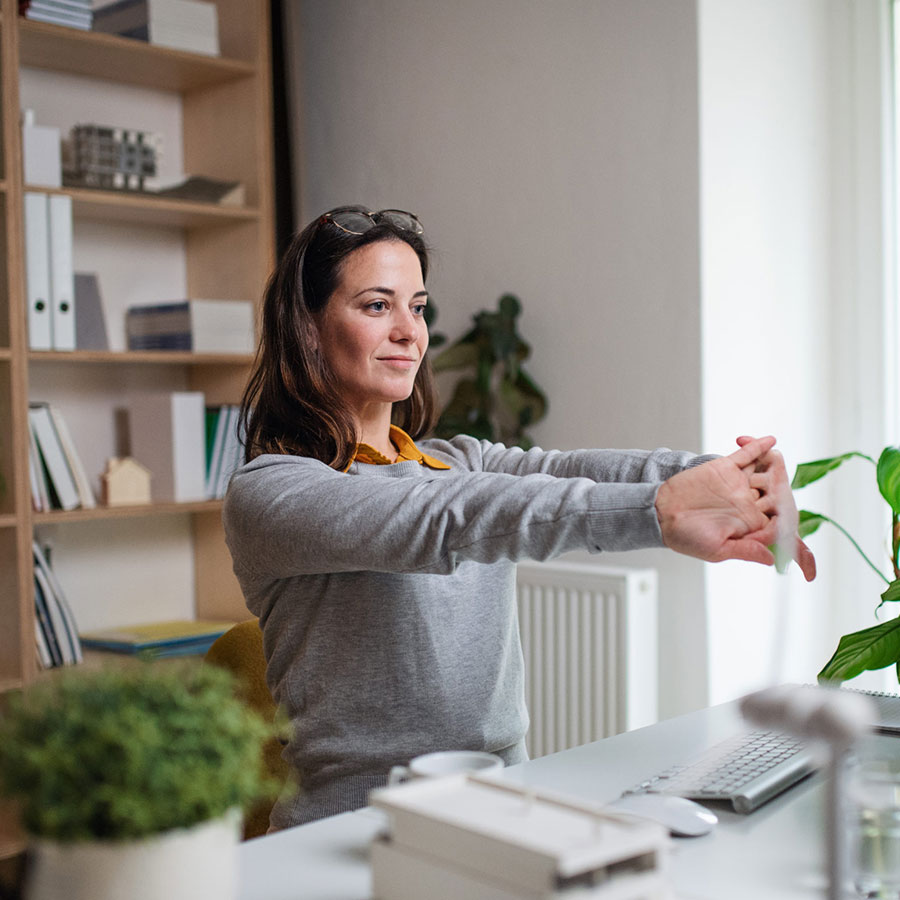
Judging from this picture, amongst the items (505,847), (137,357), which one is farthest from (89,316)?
(505,847)

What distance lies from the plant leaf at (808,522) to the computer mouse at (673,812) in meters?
0.84

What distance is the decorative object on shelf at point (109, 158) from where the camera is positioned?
279cm

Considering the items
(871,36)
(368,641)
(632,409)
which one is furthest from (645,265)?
(368,641)

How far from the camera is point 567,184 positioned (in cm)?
273

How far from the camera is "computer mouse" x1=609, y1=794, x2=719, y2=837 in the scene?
3.50ft

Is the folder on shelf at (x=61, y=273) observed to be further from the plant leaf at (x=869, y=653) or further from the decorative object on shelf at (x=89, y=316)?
the plant leaf at (x=869, y=653)

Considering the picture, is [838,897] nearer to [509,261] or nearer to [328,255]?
[328,255]

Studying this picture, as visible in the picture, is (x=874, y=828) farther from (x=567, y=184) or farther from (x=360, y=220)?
(x=567, y=184)

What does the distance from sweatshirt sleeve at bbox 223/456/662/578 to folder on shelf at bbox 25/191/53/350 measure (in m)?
1.42

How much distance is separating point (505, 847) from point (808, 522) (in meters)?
1.41

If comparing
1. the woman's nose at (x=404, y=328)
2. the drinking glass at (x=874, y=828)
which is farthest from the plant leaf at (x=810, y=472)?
the drinking glass at (x=874, y=828)

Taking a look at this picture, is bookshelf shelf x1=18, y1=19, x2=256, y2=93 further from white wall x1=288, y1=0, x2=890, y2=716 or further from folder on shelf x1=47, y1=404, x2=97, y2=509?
folder on shelf x1=47, y1=404, x2=97, y2=509

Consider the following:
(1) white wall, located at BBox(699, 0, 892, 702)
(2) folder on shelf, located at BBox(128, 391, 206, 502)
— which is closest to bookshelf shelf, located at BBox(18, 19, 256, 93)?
(2) folder on shelf, located at BBox(128, 391, 206, 502)

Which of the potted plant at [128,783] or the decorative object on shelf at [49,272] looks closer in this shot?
the potted plant at [128,783]
